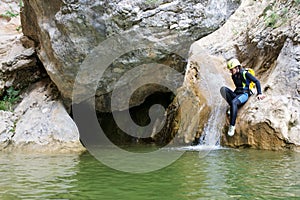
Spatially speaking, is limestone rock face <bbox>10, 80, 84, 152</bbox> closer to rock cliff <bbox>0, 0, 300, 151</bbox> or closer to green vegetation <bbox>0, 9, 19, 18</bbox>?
rock cliff <bbox>0, 0, 300, 151</bbox>

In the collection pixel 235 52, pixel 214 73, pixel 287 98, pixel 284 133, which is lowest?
pixel 284 133

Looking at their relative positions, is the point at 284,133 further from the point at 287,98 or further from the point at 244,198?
the point at 244,198

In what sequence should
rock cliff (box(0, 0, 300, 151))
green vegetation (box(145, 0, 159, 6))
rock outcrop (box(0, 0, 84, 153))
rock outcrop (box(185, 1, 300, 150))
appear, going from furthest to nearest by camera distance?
rock outcrop (box(0, 0, 84, 153)), green vegetation (box(145, 0, 159, 6)), rock cliff (box(0, 0, 300, 151)), rock outcrop (box(185, 1, 300, 150))

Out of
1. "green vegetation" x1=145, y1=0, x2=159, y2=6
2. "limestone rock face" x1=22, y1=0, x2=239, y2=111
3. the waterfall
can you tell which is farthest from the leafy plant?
"green vegetation" x1=145, y1=0, x2=159, y2=6

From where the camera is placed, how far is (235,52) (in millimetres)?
11875

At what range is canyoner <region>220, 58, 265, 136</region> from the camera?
28.1 feet

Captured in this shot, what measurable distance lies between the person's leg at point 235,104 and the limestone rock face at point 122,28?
6.20ft

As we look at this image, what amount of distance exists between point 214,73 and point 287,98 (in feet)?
10.1

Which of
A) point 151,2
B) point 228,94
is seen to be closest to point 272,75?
point 228,94

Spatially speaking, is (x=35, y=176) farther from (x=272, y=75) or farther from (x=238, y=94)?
(x=272, y=75)

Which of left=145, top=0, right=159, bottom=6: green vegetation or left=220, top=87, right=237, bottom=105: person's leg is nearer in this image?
left=145, top=0, right=159, bottom=6: green vegetation

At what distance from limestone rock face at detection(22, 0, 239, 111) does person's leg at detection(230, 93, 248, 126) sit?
6.20ft

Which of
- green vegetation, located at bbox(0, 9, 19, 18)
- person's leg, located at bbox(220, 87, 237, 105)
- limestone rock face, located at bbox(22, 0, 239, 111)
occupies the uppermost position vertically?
green vegetation, located at bbox(0, 9, 19, 18)

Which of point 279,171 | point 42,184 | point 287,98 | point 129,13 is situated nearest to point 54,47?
point 129,13
